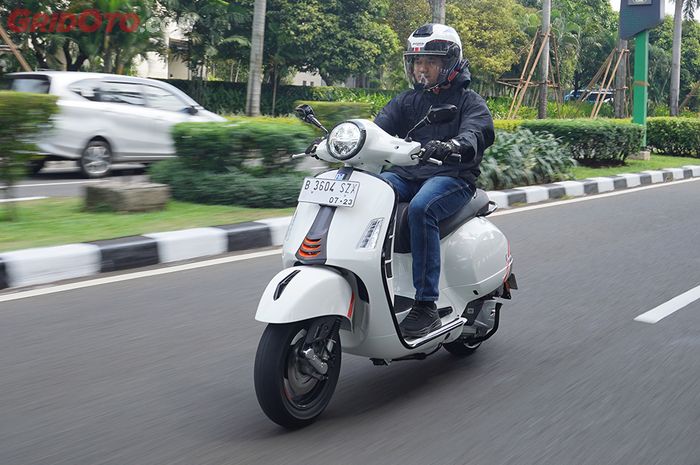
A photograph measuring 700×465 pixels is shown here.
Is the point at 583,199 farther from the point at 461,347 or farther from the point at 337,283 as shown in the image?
the point at 337,283

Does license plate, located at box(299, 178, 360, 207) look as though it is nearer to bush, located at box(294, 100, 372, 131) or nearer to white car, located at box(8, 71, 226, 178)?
bush, located at box(294, 100, 372, 131)

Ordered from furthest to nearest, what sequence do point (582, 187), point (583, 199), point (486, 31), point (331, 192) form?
point (486, 31), point (582, 187), point (583, 199), point (331, 192)

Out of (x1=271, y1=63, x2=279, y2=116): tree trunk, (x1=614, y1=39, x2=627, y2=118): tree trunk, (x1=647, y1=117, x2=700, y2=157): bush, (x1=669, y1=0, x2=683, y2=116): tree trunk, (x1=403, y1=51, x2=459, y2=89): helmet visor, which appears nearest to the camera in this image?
(x1=403, y1=51, x2=459, y2=89): helmet visor

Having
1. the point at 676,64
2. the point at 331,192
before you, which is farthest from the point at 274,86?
the point at 331,192

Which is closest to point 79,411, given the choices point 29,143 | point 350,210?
point 350,210

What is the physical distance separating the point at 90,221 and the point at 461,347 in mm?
Answer: 4332

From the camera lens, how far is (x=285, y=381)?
11.2 feet

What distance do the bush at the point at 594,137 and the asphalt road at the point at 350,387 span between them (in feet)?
Answer: 31.1

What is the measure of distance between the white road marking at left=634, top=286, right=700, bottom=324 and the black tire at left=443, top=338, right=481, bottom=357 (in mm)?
1298

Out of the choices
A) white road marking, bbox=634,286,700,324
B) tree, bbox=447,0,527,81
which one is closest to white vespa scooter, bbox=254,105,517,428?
white road marking, bbox=634,286,700,324

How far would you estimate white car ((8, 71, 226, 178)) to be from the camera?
12.2 meters

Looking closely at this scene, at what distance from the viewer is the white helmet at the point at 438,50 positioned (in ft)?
13.3

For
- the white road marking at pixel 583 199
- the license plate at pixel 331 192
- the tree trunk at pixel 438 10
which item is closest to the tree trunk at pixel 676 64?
the tree trunk at pixel 438 10

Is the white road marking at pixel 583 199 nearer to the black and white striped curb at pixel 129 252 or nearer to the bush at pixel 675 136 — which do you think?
the black and white striped curb at pixel 129 252
